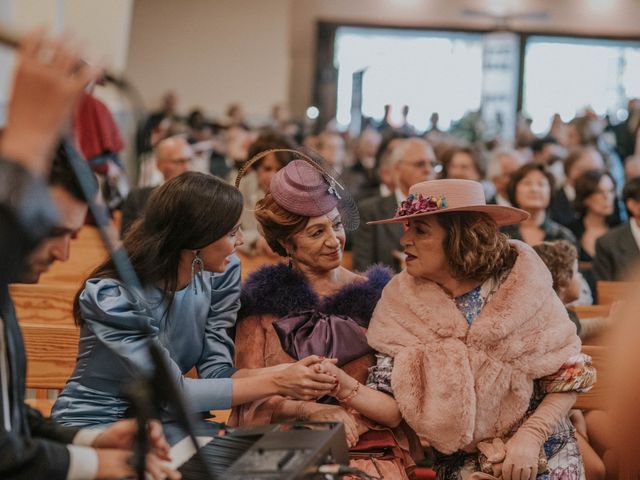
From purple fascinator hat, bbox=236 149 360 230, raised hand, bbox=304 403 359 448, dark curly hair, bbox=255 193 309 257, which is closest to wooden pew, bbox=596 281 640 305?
purple fascinator hat, bbox=236 149 360 230

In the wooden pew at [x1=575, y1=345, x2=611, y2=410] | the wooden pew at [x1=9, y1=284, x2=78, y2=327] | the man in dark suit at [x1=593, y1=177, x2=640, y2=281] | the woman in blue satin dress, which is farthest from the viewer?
the man in dark suit at [x1=593, y1=177, x2=640, y2=281]

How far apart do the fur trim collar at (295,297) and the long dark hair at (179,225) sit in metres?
0.36

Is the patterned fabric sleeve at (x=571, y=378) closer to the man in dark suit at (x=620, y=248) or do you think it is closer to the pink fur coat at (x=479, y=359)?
the pink fur coat at (x=479, y=359)

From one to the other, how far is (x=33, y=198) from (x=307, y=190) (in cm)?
174

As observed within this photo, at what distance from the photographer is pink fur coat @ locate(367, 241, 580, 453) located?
9.98 feet

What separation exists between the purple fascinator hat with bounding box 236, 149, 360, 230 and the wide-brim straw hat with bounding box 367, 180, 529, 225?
251 mm

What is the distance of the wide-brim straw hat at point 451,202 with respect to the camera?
3.18m

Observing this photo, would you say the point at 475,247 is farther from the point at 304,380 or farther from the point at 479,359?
the point at 304,380

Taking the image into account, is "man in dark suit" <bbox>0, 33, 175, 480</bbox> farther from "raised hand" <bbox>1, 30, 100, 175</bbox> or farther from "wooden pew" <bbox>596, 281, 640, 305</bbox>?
"wooden pew" <bbox>596, 281, 640, 305</bbox>

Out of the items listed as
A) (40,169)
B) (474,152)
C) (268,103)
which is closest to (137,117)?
(40,169)

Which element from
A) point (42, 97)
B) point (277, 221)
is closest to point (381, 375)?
point (277, 221)

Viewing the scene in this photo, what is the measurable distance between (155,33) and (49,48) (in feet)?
58.9

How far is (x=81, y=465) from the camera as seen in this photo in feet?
6.84

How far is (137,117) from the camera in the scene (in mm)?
1673
